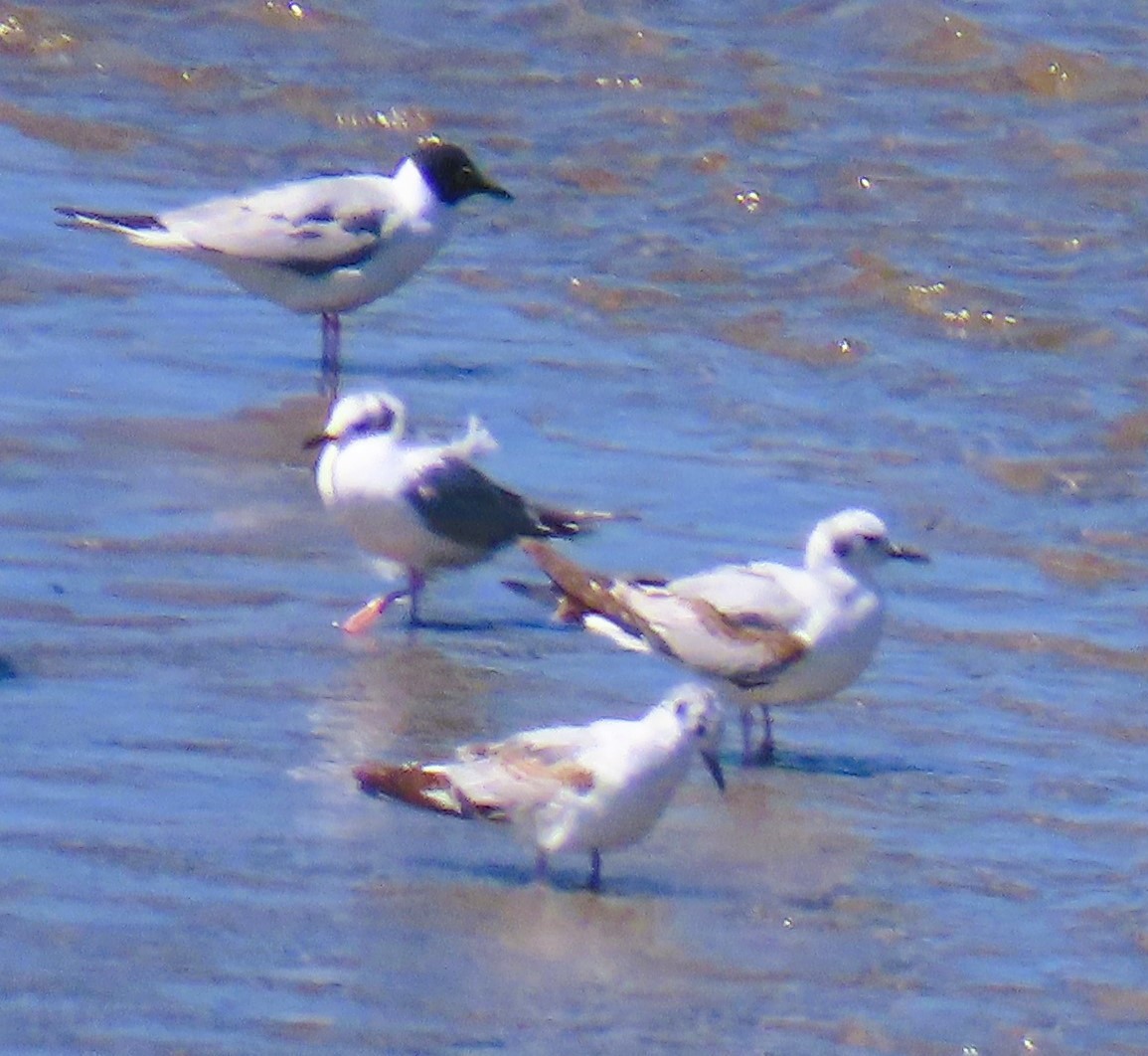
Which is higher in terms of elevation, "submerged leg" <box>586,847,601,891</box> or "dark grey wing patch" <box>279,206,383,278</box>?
"dark grey wing patch" <box>279,206,383,278</box>

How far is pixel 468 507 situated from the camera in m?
8.32

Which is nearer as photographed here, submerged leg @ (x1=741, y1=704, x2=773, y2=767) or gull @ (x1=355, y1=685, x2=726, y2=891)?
gull @ (x1=355, y1=685, x2=726, y2=891)

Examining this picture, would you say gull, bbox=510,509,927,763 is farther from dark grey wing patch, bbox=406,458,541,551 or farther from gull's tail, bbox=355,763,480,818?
gull's tail, bbox=355,763,480,818

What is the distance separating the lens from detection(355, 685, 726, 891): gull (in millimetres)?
5938

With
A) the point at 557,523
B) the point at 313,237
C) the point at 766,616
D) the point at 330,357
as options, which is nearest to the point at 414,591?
the point at 557,523

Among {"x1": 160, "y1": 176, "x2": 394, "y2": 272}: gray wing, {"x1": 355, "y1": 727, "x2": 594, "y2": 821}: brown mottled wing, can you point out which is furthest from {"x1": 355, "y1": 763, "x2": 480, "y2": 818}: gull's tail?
{"x1": 160, "y1": 176, "x2": 394, "y2": 272}: gray wing

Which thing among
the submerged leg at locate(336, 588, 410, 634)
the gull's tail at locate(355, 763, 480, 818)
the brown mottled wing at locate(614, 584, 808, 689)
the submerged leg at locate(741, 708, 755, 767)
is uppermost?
the gull's tail at locate(355, 763, 480, 818)

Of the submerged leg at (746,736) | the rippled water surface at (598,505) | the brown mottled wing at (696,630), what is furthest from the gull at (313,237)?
the submerged leg at (746,736)

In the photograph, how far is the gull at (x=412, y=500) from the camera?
8227 mm

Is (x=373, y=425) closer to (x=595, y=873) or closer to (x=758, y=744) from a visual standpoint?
(x=758, y=744)

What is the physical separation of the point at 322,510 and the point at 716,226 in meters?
4.72

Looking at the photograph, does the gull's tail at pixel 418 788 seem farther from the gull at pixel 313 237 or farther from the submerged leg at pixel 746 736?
the gull at pixel 313 237

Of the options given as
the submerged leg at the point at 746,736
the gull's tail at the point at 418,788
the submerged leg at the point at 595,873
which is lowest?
the submerged leg at the point at 746,736

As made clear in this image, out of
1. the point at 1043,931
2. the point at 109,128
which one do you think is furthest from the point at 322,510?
the point at 109,128
